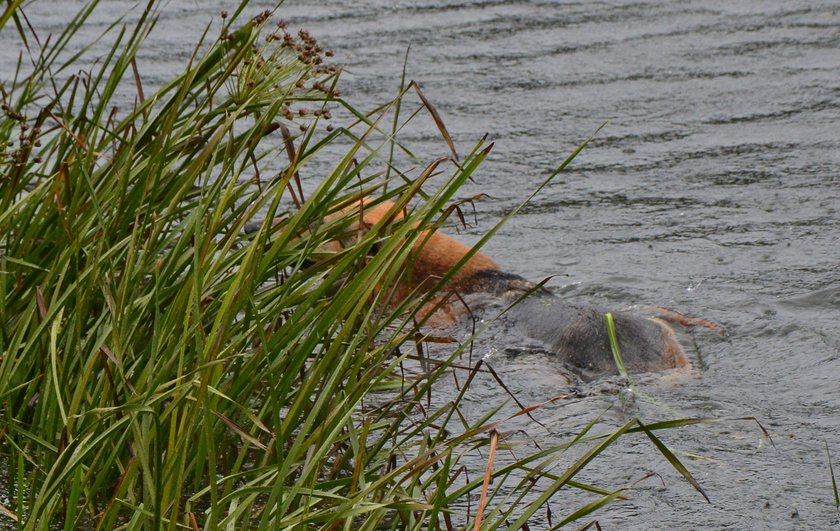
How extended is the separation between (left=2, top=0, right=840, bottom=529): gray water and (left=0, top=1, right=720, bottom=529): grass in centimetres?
85

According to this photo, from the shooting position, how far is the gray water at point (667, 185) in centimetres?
436

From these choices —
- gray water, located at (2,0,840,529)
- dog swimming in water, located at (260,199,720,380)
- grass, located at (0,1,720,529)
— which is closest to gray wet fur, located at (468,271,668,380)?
dog swimming in water, located at (260,199,720,380)

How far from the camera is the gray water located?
14.3 feet

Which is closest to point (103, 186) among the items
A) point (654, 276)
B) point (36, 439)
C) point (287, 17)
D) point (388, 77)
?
point (36, 439)

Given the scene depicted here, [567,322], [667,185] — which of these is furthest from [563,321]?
[667,185]

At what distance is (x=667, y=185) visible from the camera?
24.8 feet

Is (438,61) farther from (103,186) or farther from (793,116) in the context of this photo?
(103,186)

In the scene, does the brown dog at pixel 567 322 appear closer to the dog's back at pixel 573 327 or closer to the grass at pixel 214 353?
the dog's back at pixel 573 327

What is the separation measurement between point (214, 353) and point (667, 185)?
17.5ft

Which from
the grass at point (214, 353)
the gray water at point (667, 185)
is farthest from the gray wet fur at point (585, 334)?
the grass at point (214, 353)

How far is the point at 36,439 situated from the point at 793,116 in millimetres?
6905

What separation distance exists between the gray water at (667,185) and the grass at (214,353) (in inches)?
33.4

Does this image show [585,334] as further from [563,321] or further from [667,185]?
[667,185]

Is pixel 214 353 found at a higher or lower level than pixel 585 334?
higher
